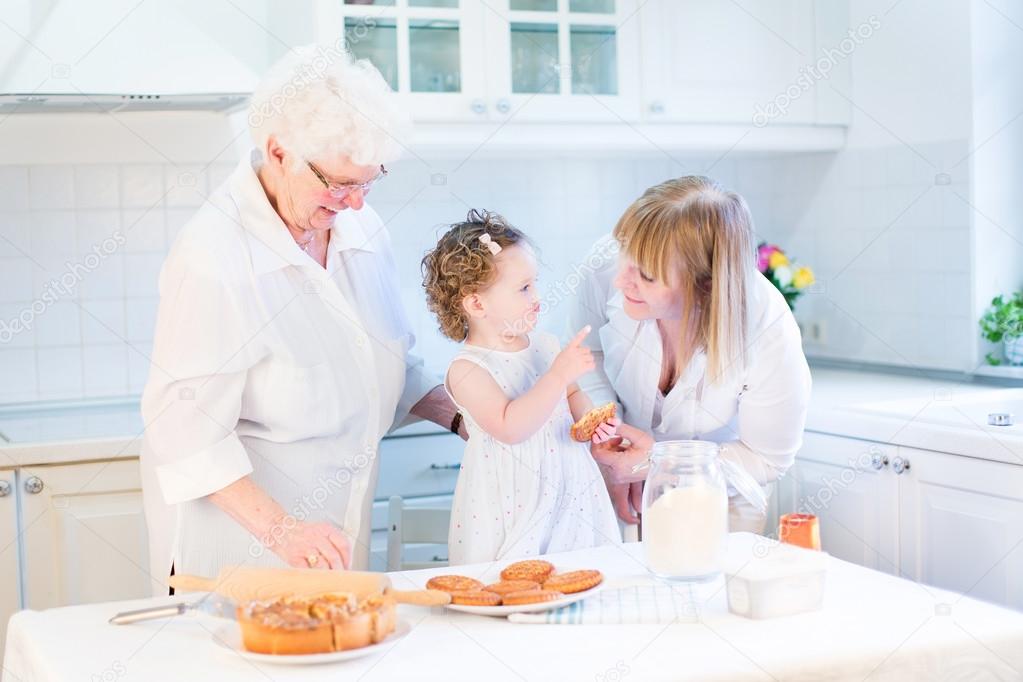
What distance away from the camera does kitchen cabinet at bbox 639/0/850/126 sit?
9.70ft

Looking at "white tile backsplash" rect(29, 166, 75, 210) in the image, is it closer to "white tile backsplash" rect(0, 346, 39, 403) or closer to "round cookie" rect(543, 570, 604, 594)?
"white tile backsplash" rect(0, 346, 39, 403)

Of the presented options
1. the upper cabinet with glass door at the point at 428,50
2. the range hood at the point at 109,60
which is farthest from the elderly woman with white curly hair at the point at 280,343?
the upper cabinet with glass door at the point at 428,50

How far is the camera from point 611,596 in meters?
1.40

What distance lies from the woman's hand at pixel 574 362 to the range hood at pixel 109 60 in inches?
38.9

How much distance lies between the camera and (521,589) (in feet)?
4.52

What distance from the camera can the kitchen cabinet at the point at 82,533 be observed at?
236 centimetres

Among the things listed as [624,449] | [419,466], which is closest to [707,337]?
[624,449]

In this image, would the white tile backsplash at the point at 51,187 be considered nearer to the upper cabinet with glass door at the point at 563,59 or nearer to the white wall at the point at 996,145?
the upper cabinet with glass door at the point at 563,59

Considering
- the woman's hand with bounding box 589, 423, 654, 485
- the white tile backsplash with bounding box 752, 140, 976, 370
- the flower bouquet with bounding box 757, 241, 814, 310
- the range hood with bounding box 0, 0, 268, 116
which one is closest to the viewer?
the woman's hand with bounding box 589, 423, 654, 485

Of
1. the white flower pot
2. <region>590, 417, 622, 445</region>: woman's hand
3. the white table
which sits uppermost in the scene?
the white flower pot

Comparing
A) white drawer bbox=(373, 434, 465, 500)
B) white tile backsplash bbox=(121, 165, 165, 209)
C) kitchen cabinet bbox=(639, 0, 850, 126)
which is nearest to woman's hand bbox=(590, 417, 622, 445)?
white drawer bbox=(373, 434, 465, 500)

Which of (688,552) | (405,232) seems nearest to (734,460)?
(688,552)

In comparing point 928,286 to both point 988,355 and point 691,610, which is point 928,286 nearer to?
point 988,355

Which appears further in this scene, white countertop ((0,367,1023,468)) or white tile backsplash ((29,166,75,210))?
white tile backsplash ((29,166,75,210))
